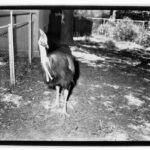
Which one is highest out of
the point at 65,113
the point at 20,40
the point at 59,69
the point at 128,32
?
the point at 128,32

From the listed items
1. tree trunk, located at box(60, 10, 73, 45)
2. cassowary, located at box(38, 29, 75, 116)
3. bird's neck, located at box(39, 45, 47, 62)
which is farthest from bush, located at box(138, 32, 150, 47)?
bird's neck, located at box(39, 45, 47, 62)

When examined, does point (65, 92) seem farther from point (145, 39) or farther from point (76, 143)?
point (145, 39)

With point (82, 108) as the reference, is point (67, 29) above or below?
above

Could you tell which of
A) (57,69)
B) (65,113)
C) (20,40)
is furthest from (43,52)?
(20,40)

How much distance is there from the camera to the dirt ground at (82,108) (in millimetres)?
4578

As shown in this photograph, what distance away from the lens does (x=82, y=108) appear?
5.58 meters

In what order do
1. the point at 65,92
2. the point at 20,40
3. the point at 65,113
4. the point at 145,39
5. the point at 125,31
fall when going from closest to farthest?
the point at 65,113, the point at 65,92, the point at 20,40, the point at 145,39, the point at 125,31

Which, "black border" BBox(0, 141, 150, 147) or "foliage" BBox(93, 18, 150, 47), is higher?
"foliage" BBox(93, 18, 150, 47)

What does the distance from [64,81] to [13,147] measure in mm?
1683

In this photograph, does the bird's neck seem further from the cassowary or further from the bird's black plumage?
the bird's black plumage

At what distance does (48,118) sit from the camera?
507 centimetres

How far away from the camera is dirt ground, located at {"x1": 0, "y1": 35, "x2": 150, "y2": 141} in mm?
4578

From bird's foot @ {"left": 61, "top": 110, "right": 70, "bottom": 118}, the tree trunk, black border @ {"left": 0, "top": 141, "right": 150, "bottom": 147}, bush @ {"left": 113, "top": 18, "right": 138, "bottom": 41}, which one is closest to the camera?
black border @ {"left": 0, "top": 141, "right": 150, "bottom": 147}

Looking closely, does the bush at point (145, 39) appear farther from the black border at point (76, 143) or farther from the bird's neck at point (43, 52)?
the bird's neck at point (43, 52)
